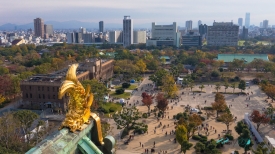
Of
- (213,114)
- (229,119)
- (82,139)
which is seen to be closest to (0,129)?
(82,139)

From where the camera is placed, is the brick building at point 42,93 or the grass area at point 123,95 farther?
the grass area at point 123,95

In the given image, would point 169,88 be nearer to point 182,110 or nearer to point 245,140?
point 182,110

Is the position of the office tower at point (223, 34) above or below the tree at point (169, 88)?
above

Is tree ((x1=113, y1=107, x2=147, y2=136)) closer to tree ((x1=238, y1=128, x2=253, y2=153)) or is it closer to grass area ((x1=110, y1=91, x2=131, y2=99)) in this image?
tree ((x1=238, y1=128, x2=253, y2=153))

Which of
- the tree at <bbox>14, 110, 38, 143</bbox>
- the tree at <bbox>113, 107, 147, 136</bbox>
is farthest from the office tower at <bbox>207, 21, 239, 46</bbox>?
the tree at <bbox>14, 110, 38, 143</bbox>

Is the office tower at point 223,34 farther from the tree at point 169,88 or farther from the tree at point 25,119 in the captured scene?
the tree at point 25,119

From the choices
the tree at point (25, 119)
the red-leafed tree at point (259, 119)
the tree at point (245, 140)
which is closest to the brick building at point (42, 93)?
the tree at point (25, 119)

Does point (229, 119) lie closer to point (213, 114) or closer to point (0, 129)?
point (213, 114)
